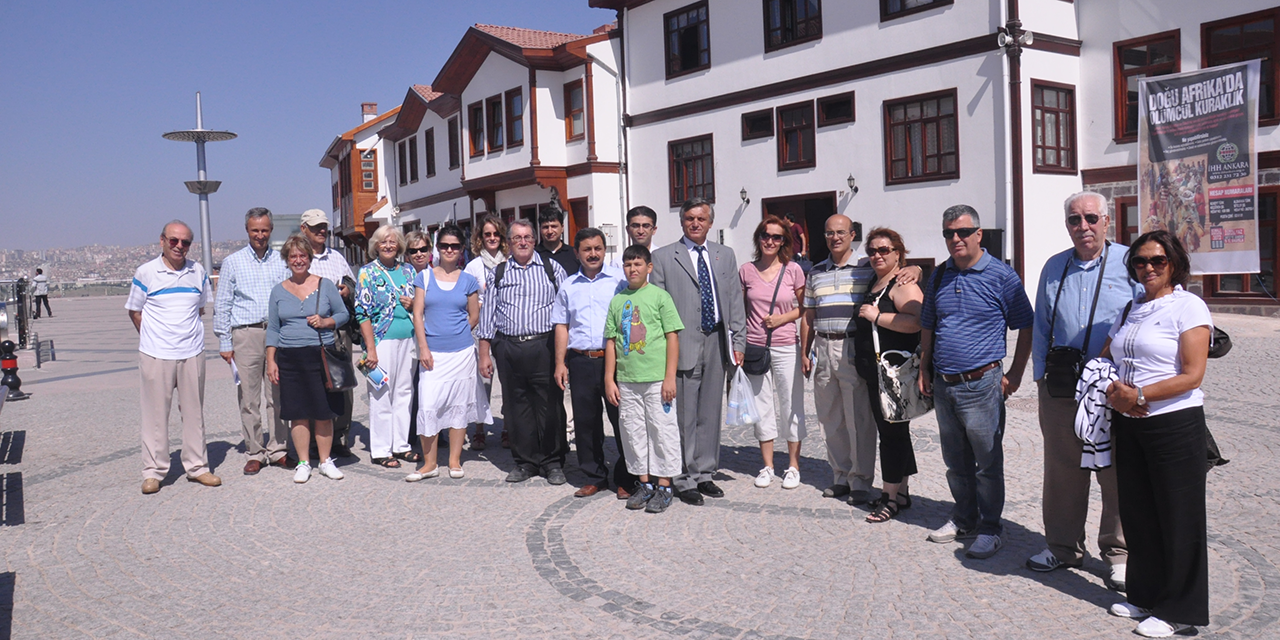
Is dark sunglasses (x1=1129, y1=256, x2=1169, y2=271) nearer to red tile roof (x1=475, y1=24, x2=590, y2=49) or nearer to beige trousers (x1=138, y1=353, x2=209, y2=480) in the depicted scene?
beige trousers (x1=138, y1=353, x2=209, y2=480)

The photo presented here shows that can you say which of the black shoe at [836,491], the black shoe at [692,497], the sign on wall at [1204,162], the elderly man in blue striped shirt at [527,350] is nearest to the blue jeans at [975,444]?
the black shoe at [836,491]

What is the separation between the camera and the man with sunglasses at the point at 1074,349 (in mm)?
4438

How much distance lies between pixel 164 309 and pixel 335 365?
1.30 metres

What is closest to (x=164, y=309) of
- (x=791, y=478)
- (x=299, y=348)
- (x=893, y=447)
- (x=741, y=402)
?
(x=299, y=348)

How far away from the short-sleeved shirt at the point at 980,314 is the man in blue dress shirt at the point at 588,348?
234 centimetres

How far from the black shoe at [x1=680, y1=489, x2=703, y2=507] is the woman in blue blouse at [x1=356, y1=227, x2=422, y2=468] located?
2.65 m

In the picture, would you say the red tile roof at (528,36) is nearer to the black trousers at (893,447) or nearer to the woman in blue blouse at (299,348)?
the woman in blue blouse at (299,348)

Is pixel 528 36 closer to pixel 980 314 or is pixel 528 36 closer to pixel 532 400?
pixel 532 400

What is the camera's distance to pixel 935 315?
5.18 meters

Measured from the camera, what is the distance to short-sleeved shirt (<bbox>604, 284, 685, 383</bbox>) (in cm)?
617

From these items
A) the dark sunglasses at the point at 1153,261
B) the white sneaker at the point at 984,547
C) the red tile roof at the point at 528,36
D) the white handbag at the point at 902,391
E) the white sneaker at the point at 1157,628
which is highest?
the red tile roof at the point at 528,36

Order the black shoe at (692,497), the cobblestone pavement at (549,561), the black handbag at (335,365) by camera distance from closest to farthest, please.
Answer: the cobblestone pavement at (549,561) < the black shoe at (692,497) < the black handbag at (335,365)

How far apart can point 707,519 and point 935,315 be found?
1.89 meters

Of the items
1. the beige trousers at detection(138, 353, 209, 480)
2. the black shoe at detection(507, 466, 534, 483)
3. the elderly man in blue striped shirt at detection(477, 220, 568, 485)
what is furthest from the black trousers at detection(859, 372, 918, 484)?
the beige trousers at detection(138, 353, 209, 480)
